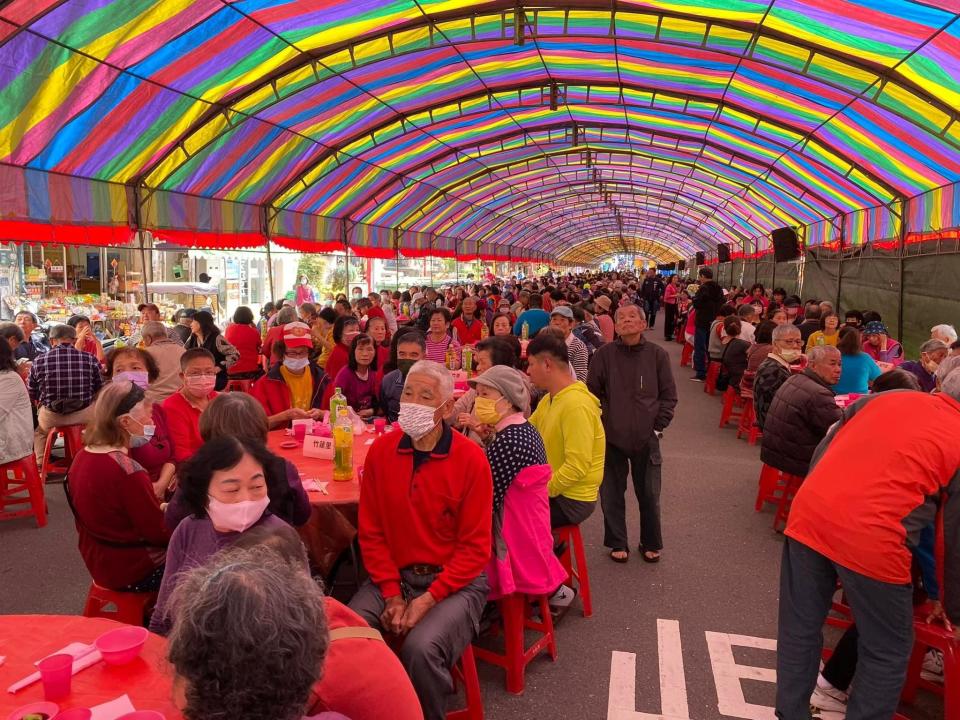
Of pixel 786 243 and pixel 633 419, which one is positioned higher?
pixel 786 243

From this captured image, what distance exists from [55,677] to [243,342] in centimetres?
700

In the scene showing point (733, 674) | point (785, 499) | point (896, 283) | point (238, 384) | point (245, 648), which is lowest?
point (733, 674)

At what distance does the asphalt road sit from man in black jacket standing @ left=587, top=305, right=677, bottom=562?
24 centimetres

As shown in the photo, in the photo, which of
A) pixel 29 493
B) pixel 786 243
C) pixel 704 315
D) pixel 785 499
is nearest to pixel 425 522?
pixel 785 499

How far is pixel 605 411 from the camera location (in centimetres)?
508

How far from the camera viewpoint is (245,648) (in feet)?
4.17

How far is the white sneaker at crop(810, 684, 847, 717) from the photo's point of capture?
3.27 m

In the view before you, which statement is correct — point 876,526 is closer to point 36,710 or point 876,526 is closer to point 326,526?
point 36,710

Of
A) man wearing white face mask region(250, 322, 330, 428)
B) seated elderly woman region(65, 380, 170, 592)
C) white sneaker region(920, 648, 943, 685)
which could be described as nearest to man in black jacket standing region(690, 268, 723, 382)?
man wearing white face mask region(250, 322, 330, 428)

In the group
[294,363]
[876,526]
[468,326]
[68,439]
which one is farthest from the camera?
[468,326]

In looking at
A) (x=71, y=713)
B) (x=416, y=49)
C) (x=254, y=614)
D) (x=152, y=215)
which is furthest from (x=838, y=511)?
(x=152, y=215)

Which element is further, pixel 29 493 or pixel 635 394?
pixel 29 493

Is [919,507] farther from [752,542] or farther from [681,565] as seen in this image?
Answer: [752,542]

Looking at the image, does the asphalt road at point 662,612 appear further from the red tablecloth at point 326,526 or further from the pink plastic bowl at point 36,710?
the pink plastic bowl at point 36,710
